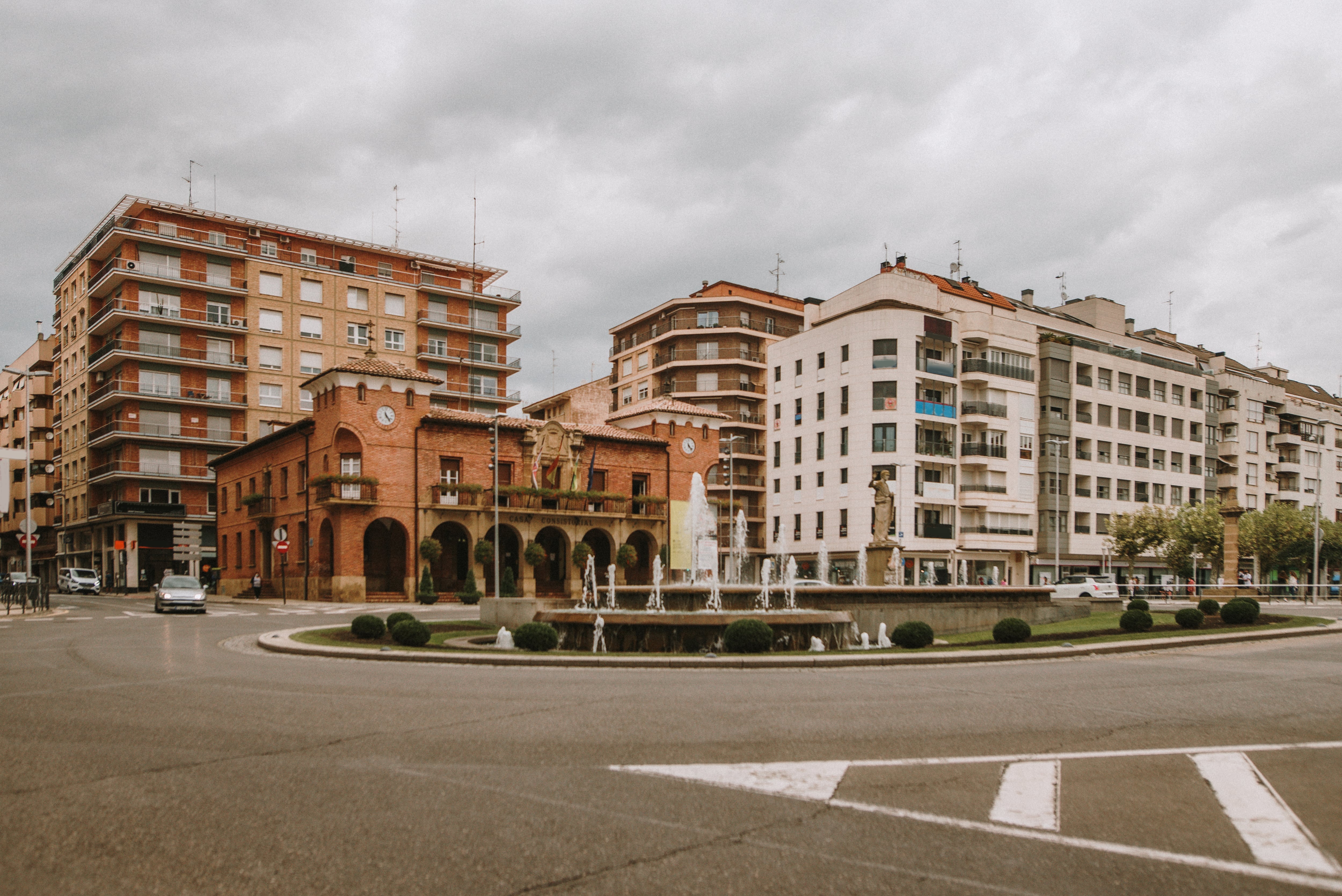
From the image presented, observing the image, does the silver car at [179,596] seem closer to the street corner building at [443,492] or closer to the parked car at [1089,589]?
the street corner building at [443,492]

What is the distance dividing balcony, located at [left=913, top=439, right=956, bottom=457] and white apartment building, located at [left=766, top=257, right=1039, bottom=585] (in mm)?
83

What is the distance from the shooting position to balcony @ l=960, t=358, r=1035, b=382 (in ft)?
206

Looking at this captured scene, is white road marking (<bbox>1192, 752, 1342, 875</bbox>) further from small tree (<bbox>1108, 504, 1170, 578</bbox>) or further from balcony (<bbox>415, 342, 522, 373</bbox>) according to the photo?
balcony (<bbox>415, 342, 522, 373</bbox>)

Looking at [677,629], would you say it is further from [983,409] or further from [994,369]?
[994,369]

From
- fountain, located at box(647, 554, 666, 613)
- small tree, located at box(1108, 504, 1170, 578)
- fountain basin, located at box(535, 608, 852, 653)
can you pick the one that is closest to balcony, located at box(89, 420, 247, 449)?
fountain, located at box(647, 554, 666, 613)

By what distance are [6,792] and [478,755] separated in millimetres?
3002

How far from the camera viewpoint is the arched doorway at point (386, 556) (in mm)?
45656

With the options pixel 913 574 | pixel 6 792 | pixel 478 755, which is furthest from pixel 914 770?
pixel 913 574

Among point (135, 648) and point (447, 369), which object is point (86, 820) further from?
point (447, 369)

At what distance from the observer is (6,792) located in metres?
6.17

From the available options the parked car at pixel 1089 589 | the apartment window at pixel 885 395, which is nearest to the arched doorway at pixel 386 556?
the parked car at pixel 1089 589

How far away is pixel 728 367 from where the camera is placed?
250 feet

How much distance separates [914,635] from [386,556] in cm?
3360

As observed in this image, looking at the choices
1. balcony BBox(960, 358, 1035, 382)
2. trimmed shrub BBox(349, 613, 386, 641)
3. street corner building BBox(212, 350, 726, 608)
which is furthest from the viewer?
balcony BBox(960, 358, 1035, 382)
